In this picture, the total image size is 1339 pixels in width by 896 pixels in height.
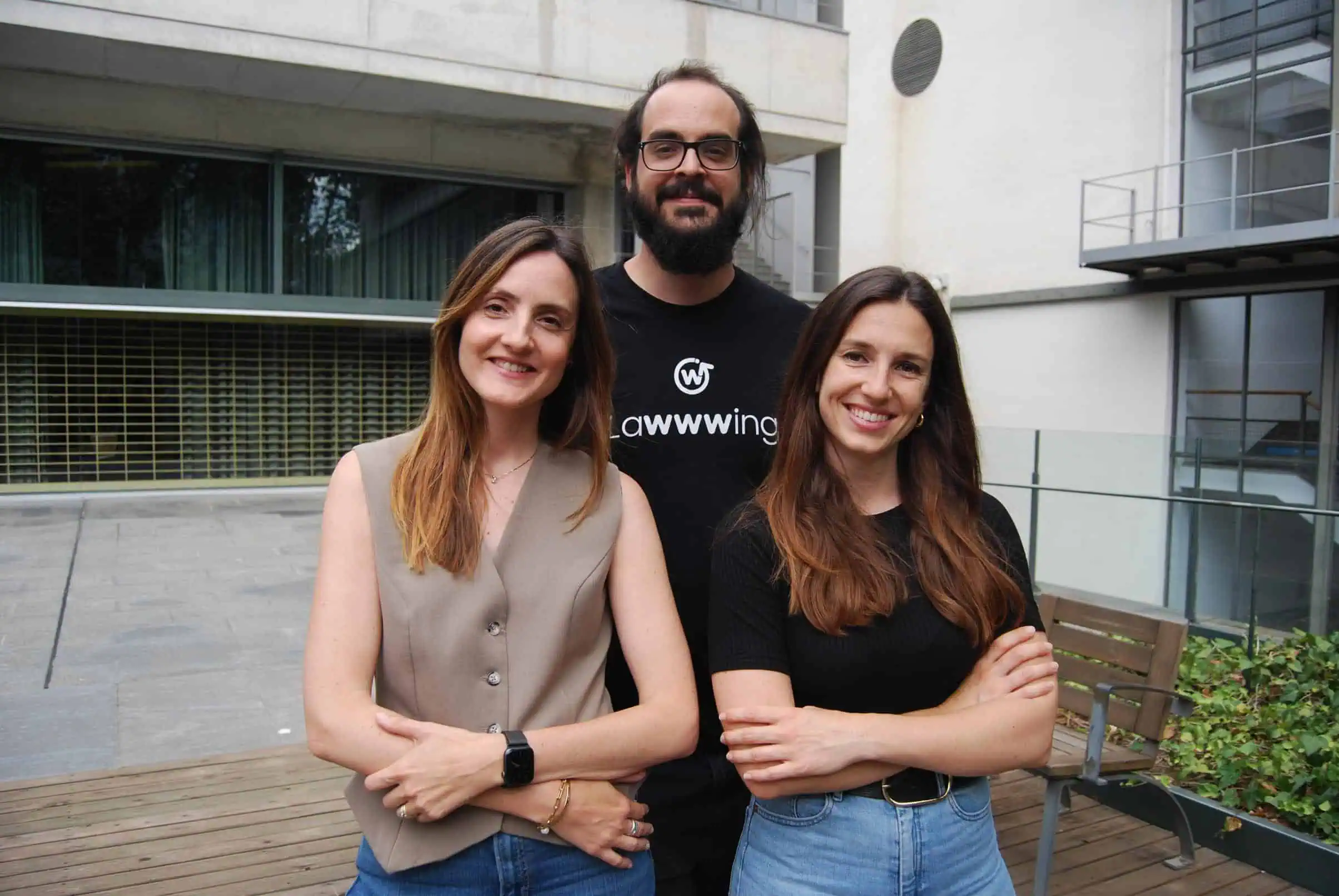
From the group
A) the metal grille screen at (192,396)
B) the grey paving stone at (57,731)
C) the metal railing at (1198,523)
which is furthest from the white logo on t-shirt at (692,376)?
the metal grille screen at (192,396)

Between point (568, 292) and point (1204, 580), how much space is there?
23.5 feet

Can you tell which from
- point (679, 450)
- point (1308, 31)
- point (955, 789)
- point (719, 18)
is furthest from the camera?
point (719, 18)

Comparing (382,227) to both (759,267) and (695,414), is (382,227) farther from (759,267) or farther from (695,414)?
(695,414)

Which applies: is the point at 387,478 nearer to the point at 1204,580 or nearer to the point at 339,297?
the point at 1204,580

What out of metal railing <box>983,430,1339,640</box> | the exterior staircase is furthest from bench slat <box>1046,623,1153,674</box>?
the exterior staircase

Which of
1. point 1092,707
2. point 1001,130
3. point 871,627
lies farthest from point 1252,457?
point 871,627

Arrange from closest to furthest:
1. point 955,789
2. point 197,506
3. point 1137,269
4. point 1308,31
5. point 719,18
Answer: point 955,789
point 1308,31
point 1137,269
point 197,506
point 719,18

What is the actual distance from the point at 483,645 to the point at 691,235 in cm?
109

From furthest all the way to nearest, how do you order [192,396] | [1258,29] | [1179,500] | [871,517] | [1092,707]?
1. [192,396]
2. [1258,29]
3. [1179,500]
4. [1092,707]
5. [871,517]

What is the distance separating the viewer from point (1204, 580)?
7688mm

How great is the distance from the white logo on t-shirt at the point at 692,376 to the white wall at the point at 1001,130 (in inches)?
476

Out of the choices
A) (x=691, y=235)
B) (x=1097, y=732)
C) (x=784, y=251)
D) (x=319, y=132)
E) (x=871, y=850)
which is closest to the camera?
(x=871, y=850)

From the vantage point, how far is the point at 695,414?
7.93ft

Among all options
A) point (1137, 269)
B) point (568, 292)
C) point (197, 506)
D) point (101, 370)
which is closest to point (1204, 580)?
point (1137, 269)
